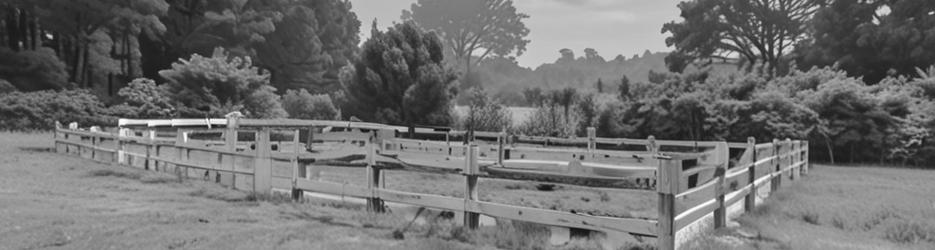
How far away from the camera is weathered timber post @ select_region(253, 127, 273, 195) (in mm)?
9031

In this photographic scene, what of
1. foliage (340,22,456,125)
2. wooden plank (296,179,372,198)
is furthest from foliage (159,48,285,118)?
wooden plank (296,179,372,198)

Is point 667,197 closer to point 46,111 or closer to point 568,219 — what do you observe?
point 568,219

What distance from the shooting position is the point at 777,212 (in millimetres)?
8078

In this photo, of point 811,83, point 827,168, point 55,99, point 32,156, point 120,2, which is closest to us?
point 32,156

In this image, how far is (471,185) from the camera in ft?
21.3

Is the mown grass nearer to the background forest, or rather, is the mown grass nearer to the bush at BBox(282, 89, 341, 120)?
the background forest

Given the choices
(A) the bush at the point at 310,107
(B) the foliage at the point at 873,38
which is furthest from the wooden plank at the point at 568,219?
(B) the foliage at the point at 873,38

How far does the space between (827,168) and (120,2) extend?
3549 cm

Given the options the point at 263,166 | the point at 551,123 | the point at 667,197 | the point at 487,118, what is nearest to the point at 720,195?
the point at 667,197

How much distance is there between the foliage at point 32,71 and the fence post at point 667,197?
35.2 metres

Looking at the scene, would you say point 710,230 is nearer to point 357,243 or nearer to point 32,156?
point 357,243

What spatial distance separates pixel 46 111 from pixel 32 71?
24.1ft

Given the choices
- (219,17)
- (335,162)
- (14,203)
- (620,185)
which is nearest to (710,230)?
(620,185)

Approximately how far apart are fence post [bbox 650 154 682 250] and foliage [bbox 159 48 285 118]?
23.5 metres
